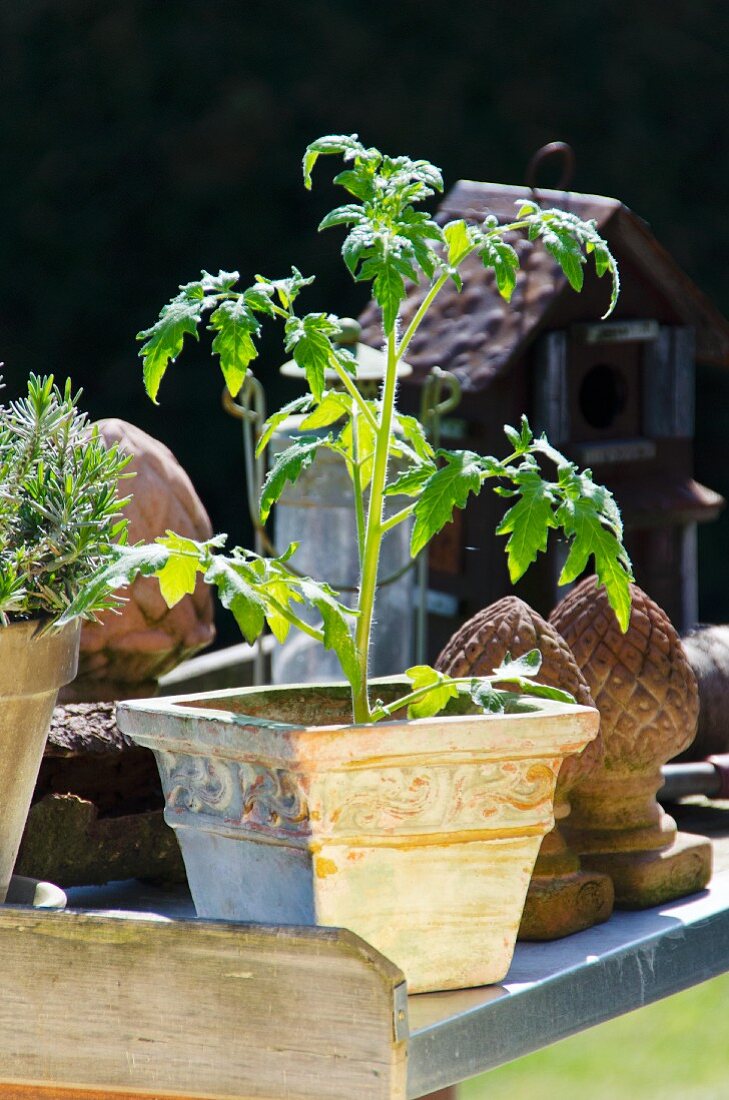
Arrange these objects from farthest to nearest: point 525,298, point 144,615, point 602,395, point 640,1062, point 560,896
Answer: point 640,1062 → point 602,395 → point 525,298 → point 144,615 → point 560,896

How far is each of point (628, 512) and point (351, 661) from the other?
3.78 feet

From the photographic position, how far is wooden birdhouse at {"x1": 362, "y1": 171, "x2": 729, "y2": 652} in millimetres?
2092

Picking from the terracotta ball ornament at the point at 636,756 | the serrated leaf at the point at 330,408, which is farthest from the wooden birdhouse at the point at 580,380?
the serrated leaf at the point at 330,408

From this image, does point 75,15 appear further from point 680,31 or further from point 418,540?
point 418,540

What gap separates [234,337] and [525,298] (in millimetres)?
1163

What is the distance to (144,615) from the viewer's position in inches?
58.0

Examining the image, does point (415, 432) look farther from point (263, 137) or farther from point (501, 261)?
point (263, 137)

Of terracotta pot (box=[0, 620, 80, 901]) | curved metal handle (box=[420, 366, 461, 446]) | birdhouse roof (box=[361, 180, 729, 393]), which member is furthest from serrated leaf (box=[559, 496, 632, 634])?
birdhouse roof (box=[361, 180, 729, 393])

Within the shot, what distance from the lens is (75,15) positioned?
426 cm

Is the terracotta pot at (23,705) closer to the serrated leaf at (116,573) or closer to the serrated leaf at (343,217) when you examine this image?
the serrated leaf at (116,573)

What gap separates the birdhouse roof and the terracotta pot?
44.5 inches

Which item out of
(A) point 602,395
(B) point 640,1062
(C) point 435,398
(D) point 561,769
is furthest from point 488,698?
(B) point 640,1062

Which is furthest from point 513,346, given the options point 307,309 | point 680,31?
point 680,31

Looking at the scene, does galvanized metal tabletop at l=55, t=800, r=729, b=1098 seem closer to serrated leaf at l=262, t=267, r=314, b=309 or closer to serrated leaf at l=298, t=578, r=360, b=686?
serrated leaf at l=298, t=578, r=360, b=686
